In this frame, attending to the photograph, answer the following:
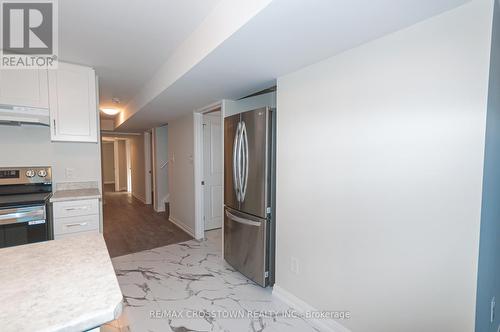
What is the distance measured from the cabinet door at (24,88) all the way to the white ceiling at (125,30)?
0.31m

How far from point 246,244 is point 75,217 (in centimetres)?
175

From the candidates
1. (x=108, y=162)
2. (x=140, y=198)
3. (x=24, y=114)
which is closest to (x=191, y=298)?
(x=24, y=114)

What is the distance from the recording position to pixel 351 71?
1672 millimetres

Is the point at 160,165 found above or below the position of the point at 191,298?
above

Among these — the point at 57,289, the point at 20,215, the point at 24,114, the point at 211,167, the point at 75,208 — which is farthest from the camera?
the point at 211,167

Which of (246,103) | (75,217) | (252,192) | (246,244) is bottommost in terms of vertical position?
(246,244)

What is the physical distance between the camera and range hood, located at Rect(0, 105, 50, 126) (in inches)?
82.8

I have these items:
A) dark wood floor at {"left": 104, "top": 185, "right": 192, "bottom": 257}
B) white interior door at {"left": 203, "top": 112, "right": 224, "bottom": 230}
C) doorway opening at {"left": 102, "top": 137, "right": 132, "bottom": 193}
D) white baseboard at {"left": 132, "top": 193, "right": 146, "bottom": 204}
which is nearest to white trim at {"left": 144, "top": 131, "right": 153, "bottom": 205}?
white baseboard at {"left": 132, "top": 193, "right": 146, "bottom": 204}

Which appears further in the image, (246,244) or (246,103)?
(246,103)

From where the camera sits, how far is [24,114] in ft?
7.22

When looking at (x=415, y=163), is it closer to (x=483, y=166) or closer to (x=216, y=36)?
(x=483, y=166)

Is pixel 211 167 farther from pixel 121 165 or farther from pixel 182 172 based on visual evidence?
pixel 121 165

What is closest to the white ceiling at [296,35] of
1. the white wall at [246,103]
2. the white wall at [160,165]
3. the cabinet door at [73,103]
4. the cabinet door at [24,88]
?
the white wall at [246,103]

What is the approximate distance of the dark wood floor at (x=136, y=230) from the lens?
11.9ft
